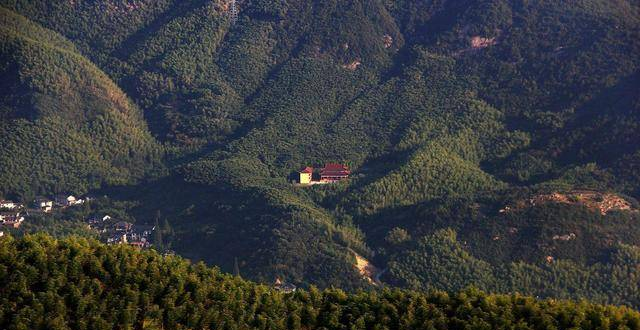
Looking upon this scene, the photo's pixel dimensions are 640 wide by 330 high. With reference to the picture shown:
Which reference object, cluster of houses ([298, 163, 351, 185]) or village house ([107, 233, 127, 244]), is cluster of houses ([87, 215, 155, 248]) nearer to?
village house ([107, 233, 127, 244])

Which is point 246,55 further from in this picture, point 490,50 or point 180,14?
point 490,50

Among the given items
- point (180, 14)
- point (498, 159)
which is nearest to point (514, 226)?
point (498, 159)

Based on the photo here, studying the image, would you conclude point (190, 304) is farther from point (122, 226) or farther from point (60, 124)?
point (60, 124)

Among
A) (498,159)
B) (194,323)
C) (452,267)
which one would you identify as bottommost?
(194,323)

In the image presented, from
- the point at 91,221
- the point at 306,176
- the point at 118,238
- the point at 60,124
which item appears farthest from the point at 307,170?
the point at 60,124

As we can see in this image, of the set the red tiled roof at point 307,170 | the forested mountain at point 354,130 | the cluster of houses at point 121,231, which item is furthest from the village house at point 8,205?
the red tiled roof at point 307,170

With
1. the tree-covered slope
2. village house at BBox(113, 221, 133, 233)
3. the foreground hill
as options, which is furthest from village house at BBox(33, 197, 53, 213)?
the foreground hill
